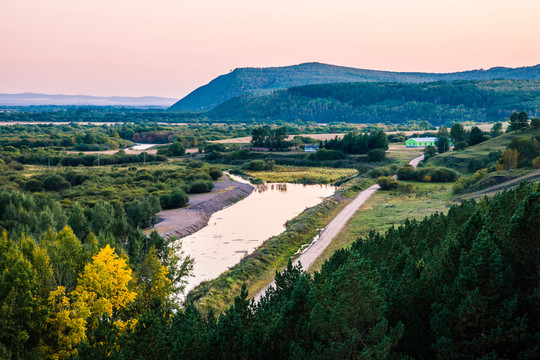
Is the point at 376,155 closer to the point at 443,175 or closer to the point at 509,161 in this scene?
the point at 443,175

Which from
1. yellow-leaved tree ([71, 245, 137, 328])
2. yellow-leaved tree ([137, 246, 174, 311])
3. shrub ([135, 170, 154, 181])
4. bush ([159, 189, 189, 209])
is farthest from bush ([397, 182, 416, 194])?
yellow-leaved tree ([71, 245, 137, 328])

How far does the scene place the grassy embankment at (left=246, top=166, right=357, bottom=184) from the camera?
9769 cm

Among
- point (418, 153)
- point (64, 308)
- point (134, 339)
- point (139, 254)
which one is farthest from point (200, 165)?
point (134, 339)

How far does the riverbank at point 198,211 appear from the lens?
5225cm

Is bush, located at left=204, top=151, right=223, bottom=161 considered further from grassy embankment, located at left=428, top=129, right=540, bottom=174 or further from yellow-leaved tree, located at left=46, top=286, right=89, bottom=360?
yellow-leaved tree, located at left=46, top=286, right=89, bottom=360

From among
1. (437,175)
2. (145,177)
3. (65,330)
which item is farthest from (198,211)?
(437,175)

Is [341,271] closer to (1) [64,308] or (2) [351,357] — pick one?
(2) [351,357]

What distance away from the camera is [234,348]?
15836 millimetres

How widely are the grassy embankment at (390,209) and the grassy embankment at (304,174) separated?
20403mm

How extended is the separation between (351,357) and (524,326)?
513 centimetres

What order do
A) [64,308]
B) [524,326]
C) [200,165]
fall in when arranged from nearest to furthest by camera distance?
[524,326] < [64,308] < [200,165]

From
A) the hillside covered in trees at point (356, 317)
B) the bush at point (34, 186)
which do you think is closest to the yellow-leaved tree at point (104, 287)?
A: the hillside covered in trees at point (356, 317)

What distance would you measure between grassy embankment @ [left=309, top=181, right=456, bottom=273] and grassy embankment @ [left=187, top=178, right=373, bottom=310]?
10.9 feet

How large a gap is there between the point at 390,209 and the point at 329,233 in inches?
600
